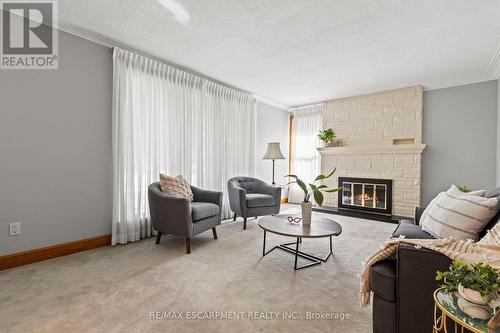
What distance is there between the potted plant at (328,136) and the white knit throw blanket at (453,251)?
438cm

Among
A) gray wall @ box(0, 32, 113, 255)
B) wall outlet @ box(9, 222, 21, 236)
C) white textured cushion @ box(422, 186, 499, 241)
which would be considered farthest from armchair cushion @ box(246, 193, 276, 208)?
wall outlet @ box(9, 222, 21, 236)

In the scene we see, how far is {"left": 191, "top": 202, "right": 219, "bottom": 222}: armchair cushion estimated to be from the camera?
2.86 meters

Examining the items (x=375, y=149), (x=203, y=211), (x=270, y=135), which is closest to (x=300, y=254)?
(x=203, y=211)

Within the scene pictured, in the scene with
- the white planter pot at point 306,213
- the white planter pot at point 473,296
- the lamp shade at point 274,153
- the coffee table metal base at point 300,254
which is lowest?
the coffee table metal base at point 300,254

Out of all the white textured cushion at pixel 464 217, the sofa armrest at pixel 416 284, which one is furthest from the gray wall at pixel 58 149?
the white textured cushion at pixel 464 217

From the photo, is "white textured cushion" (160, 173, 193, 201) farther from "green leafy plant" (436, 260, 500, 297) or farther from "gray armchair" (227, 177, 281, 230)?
"green leafy plant" (436, 260, 500, 297)

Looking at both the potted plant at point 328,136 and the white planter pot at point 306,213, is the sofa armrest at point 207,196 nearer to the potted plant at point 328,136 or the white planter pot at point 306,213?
the white planter pot at point 306,213

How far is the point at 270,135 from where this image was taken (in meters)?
5.95

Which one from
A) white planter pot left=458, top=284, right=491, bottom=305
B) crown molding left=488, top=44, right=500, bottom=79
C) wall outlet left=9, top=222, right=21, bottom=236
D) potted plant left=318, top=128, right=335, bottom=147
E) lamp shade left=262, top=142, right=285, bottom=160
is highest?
crown molding left=488, top=44, right=500, bottom=79

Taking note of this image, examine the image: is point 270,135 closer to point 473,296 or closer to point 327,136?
point 327,136

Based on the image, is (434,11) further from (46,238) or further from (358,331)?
(46,238)

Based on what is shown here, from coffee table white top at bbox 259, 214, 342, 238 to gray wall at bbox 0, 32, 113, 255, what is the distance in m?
2.05

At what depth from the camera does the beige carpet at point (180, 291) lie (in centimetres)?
154

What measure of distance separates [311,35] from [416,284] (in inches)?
104
